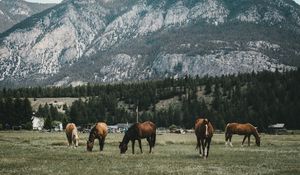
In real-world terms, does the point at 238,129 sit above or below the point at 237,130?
above

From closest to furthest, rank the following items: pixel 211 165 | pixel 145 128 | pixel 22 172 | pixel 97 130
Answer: pixel 22 172
pixel 211 165
pixel 145 128
pixel 97 130

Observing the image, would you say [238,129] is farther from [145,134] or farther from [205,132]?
[205,132]

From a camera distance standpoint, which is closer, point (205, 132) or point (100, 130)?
point (205, 132)

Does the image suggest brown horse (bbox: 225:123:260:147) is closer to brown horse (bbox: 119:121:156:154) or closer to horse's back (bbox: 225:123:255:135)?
horse's back (bbox: 225:123:255:135)

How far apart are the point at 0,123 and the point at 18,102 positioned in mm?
10000

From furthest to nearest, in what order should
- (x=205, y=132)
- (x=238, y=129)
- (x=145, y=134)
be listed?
(x=238, y=129), (x=145, y=134), (x=205, y=132)

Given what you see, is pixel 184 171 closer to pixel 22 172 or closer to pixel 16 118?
pixel 22 172

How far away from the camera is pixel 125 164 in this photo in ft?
121

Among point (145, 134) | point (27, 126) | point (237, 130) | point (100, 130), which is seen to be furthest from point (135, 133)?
point (27, 126)

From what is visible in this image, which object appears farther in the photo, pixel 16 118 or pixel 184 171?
pixel 16 118

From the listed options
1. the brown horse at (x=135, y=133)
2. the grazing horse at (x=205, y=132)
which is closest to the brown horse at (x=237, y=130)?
the brown horse at (x=135, y=133)

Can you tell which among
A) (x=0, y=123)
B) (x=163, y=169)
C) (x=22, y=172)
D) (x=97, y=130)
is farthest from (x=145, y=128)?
(x=0, y=123)

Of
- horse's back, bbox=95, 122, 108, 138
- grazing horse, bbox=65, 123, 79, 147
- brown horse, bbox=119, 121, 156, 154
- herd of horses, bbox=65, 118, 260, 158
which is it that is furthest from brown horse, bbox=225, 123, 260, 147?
brown horse, bbox=119, 121, 156, 154

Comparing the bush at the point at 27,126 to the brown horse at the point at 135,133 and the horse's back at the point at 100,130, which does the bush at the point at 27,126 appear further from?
the brown horse at the point at 135,133
